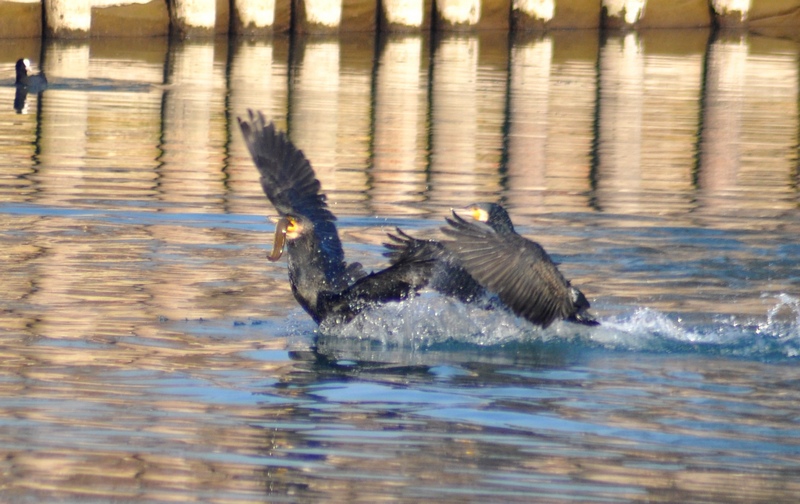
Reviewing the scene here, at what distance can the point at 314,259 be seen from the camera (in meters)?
7.29

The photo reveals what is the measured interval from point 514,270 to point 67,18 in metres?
18.3

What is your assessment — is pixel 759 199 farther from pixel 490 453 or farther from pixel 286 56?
pixel 286 56

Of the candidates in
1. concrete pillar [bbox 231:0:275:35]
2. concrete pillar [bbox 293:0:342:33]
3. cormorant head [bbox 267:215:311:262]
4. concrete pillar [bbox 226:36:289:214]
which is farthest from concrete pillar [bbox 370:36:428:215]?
cormorant head [bbox 267:215:311:262]

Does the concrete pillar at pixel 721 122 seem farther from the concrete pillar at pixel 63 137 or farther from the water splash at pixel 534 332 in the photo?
the concrete pillar at pixel 63 137

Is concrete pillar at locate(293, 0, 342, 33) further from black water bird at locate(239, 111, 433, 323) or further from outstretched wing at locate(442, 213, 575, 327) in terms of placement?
outstretched wing at locate(442, 213, 575, 327)

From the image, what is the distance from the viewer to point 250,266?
879cm

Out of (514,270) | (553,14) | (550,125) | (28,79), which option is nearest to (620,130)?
(550,125)

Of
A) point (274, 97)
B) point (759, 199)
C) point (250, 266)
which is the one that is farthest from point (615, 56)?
point (250, 266)

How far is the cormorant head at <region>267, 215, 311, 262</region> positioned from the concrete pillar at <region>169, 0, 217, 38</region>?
1834 centimetres

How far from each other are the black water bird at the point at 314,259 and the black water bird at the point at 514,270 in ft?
1.24

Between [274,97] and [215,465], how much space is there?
1252 cm

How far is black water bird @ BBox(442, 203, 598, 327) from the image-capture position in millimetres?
6703

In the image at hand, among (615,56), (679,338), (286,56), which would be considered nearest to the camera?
(679,338)

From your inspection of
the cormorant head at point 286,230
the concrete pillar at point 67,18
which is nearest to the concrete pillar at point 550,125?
the cormorant head at point 286,230
